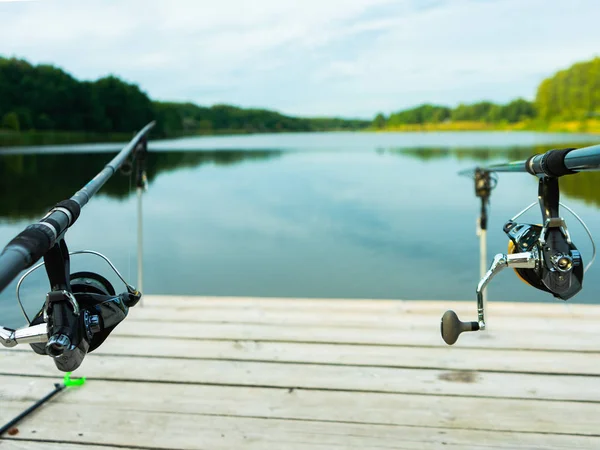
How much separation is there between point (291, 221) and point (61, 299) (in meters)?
14.9

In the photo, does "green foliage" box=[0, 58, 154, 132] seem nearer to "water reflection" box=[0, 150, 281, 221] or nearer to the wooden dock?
"water reflection" box=[0, 150, 281, 221]

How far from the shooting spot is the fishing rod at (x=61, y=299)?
2.20 ft

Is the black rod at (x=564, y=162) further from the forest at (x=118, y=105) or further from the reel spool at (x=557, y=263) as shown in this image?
the forest at (x=118, y=105)

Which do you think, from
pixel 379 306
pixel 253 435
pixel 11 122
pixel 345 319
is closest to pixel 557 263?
pixel 253 435

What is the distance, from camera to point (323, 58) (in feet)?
123

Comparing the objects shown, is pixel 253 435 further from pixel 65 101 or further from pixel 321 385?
pixel 65 101

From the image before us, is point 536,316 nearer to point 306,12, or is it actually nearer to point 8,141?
point 8,141

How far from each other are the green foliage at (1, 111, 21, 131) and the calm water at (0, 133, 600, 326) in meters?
1.71

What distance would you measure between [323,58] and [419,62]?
646 centimetres

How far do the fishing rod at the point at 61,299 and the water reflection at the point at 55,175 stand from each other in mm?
9312

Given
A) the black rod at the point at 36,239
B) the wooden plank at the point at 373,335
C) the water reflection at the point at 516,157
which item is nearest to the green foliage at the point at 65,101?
the water reflection at the point at 516,157

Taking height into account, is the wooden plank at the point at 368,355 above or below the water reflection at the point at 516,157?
below

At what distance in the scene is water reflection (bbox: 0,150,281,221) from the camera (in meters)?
13.5

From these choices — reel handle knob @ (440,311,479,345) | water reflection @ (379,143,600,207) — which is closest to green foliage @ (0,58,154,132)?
water reflection @ (379,143,600,207)
